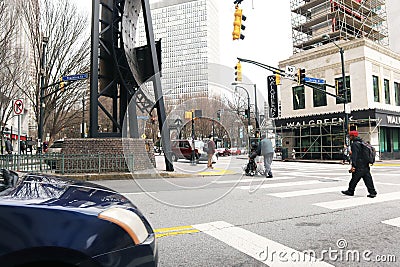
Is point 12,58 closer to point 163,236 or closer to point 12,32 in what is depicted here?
point 12,32

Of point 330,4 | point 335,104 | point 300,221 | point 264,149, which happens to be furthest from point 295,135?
point 300,221

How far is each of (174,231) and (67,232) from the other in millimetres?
3122

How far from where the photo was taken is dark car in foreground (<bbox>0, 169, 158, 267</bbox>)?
1.80m

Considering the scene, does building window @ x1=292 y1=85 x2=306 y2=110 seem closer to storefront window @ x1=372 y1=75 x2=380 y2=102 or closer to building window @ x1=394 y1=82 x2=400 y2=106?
storefront window @ x1=372 y1=75 x2=380 y2=102

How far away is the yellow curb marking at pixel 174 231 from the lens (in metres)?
4.67

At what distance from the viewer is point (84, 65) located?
21.5 metres

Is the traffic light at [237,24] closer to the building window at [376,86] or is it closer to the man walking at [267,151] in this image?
the man walking at [267,151]

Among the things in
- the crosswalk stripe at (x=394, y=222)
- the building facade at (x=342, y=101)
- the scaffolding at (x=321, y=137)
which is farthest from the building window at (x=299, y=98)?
the crosswalk stripe at (x=394, y=222)

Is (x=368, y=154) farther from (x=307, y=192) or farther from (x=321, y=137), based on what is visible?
(x=321, y=137)

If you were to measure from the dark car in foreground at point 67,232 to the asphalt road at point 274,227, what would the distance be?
1.59 m

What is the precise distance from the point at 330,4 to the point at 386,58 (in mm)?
8485

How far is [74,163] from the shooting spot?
1246 cm

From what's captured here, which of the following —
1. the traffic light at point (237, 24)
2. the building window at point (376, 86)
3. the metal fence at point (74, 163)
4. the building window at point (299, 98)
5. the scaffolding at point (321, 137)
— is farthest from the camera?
the building window at point (299, 98)

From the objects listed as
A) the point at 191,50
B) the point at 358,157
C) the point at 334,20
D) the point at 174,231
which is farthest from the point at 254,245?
the point at 334,20
